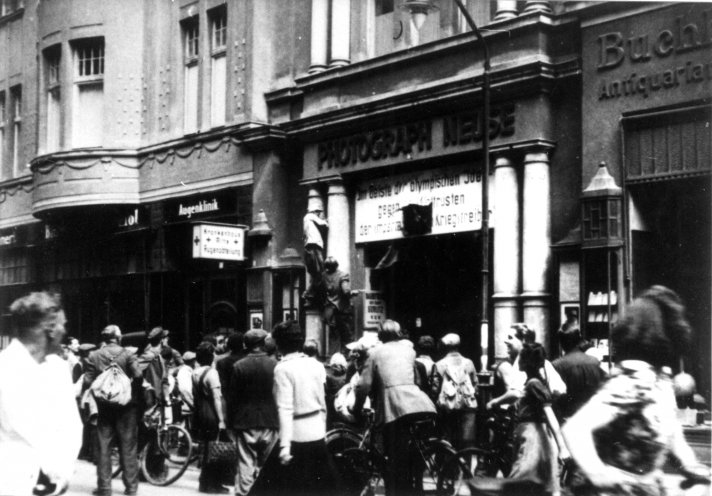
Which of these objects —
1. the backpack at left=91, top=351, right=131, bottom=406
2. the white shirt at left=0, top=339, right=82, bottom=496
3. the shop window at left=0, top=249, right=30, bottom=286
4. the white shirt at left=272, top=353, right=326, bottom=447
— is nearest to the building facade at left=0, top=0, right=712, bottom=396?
the shop window at left=0, top=249, right=30, bottom=286

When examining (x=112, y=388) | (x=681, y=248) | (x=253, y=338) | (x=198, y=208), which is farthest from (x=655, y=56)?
(x=198, y=208)

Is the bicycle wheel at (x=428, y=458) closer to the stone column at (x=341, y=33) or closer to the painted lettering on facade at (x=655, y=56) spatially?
the painted lettering on facade at (x=655, y=56)

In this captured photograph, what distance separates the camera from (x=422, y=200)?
17.5 metres

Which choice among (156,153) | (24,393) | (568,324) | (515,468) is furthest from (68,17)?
(24,393)

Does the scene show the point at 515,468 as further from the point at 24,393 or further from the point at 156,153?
the point at 156,153

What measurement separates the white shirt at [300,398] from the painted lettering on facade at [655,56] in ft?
23.0

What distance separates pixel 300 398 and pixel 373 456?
258 cm

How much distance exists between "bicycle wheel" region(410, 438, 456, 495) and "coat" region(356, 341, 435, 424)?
501 millimetres

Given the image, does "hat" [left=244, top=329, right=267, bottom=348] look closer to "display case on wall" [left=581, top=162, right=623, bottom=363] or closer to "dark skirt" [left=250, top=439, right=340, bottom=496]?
"dark skirt" [left=250, top=439, right=340, bottom=496]

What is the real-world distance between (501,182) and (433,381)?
12.8ft

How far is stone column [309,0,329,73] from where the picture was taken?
19.8 metres

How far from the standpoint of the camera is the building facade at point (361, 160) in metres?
14.2

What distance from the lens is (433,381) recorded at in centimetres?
1331

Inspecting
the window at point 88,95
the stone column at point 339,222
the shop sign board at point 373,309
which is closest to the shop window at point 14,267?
the window at point 88,95
